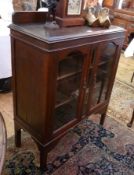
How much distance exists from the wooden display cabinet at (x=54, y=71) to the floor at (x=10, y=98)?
0.30m

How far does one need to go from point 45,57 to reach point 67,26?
362mm

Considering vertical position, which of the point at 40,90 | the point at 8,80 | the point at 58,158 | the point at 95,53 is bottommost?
the point at 58,158

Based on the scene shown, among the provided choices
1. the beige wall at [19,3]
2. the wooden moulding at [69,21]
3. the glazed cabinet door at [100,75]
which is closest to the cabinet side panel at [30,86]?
the wooden moulding at [69,21]

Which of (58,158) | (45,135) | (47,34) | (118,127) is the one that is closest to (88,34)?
(47,34)

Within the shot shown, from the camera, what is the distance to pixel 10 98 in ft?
7.63

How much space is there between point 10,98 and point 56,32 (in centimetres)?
135

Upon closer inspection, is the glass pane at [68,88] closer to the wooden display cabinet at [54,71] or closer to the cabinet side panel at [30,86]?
the wooden display cabinet at [54,71]

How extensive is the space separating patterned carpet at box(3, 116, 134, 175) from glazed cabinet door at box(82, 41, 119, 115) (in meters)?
0.32

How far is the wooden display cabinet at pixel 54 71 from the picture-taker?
3.74ft

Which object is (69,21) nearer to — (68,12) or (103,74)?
(68,12)

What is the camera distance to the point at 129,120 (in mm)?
2174

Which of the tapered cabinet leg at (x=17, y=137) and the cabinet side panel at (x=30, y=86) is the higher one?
the cabinet side panel at (x=30, y=86)

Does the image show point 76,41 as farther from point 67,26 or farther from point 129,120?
point 129,120

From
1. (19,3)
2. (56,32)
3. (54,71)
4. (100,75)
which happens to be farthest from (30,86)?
(19,3)
